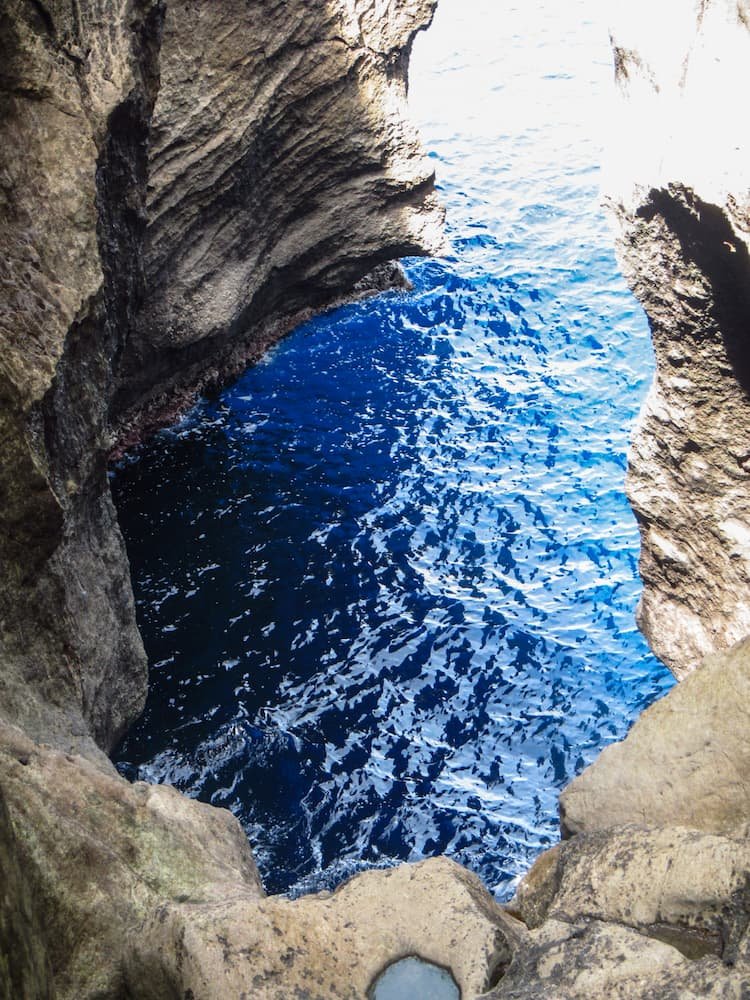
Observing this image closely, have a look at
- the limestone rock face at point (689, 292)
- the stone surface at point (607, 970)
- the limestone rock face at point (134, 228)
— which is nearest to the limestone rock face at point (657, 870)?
the stone surface at point (607, 970)

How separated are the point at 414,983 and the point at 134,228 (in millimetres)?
4861

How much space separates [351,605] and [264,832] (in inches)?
95.0

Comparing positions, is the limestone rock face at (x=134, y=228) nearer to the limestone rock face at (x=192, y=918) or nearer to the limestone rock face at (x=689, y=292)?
the limestone rock face at (x=192, y=918)

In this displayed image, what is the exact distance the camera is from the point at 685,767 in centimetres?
474

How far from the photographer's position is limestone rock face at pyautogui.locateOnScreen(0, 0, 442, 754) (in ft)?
16.2

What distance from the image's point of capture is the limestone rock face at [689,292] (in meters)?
5.38

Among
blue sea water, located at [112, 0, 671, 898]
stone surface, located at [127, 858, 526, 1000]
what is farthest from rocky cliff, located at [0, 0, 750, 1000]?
blue sea water, located at [112, 0, 671, 898]

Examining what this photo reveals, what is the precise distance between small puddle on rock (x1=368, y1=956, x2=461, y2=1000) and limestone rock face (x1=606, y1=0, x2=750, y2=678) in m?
3.51

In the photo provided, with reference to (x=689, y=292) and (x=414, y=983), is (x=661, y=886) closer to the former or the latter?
(x=414, y=983)

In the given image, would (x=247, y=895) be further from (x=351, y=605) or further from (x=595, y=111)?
(x=595, y=111)

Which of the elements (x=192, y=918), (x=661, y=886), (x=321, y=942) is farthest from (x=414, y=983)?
(x=661, y=886)

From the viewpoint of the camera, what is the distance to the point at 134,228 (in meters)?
6.86

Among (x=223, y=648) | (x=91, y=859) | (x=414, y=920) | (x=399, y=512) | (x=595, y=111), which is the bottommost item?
(x=414, y=920)

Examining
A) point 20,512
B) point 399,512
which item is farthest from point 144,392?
point 20,512
